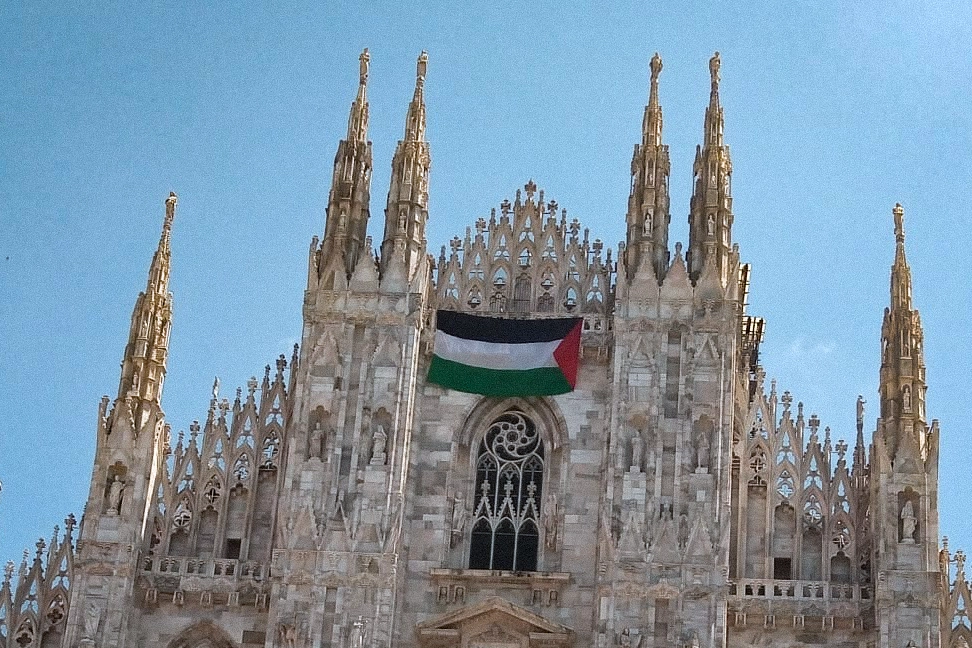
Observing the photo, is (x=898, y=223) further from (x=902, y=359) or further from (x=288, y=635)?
(x=288, y=635)

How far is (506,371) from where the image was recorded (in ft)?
107

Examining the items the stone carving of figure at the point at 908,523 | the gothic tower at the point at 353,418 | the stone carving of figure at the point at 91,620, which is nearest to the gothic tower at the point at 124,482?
the stone carving of figure at the point at 91,620

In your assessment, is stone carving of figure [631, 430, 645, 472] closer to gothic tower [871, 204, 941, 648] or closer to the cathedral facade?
the cathedral facade

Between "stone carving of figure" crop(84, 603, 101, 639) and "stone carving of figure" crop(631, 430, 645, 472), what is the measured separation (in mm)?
9045

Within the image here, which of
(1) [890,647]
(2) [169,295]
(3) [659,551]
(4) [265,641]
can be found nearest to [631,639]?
(3) [659,551]

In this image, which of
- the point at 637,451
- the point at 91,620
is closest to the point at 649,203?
Result: the point at 637,451

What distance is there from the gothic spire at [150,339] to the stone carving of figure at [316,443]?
9.69 feet

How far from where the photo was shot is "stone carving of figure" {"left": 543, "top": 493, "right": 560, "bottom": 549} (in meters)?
31.5

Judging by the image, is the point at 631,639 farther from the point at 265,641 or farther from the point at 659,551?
the point at 265,641

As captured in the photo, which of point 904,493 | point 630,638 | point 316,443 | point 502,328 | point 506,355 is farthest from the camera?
point 502,328

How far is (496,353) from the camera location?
32781 millimetres

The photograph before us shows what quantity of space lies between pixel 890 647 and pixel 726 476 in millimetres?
3792

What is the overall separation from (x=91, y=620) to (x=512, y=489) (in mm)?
7280

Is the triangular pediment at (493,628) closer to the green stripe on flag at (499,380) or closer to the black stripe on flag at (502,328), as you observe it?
the green stripe on flag at (499,380)
